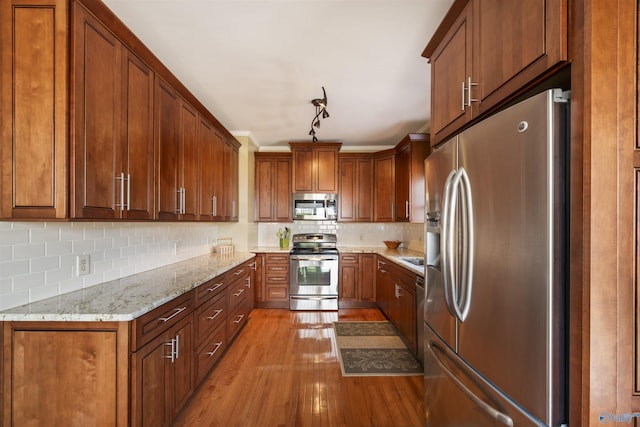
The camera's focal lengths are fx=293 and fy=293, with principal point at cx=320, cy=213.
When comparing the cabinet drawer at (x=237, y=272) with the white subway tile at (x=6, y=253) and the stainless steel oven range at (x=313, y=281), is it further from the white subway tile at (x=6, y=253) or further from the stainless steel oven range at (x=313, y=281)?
the white subway tile at (x=6, y=253)

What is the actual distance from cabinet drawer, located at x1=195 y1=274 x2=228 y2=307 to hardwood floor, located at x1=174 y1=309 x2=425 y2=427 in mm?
729

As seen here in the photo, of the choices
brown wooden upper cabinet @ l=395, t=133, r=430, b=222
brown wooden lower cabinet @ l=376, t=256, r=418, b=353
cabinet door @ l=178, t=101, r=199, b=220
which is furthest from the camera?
brown wooden upper cabinet @ l=395, t=133, r=430, b=222

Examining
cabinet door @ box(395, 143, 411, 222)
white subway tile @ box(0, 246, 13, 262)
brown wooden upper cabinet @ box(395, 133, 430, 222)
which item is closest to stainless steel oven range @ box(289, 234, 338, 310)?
cabinet door @ box(395, 143, 411, 222)

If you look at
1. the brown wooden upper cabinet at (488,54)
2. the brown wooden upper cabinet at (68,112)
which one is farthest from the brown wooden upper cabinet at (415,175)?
the brown wooden upper cabinet at (68,112)

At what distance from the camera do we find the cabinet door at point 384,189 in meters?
4.76

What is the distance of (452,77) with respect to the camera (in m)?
1.60

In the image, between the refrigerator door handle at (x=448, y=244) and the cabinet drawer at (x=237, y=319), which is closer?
the refrigerator door handle at (x=448, y=244)

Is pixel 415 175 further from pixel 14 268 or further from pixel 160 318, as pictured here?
pixel 14 268

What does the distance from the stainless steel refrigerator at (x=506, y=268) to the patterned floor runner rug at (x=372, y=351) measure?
1.22 m

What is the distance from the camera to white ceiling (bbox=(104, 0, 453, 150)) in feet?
6.01

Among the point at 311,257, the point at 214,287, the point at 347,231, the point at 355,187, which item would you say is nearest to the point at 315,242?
the point at 311,257

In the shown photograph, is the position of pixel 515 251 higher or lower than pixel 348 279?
higher

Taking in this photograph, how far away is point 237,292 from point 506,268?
114 inches

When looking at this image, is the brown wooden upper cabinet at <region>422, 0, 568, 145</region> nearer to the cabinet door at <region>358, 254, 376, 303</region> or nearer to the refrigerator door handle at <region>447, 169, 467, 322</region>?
the refrigerator door handle at <region>447, 169, 467, 322</region>
